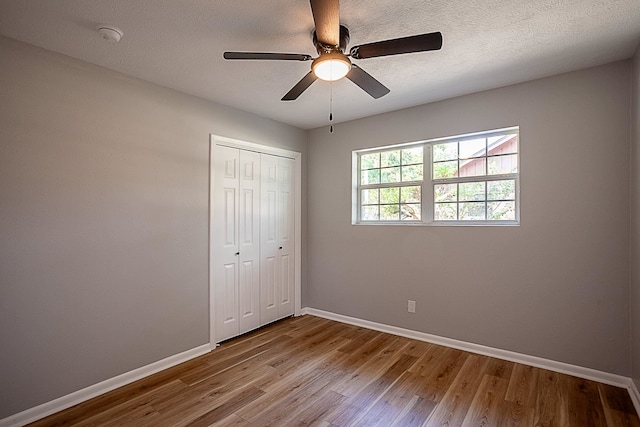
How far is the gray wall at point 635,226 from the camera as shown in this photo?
2.14 metres

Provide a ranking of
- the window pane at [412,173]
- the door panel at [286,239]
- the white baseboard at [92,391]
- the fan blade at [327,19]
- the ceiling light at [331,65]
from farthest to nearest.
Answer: the door panel at [286,239] → the window pane at [412,173] → the white baseboard at [92,391] → the ceiling light at [331,65] → the fan blade at [327,19]

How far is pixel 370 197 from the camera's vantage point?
3.85 m

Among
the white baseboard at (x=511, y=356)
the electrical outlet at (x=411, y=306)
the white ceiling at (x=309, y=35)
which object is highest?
the white ceiling at (x=309, y=35)

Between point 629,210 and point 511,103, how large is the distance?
1.24 metres

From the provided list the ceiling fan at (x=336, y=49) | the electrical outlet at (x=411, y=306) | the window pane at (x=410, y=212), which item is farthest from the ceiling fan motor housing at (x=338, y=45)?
the electrical outlet at (x=411, y=306)

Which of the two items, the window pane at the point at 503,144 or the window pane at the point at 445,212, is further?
the window pane at the point at 445,212

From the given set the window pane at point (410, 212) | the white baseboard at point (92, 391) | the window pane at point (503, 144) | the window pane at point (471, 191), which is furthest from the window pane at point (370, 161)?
the white baseboard at point (92, 391)

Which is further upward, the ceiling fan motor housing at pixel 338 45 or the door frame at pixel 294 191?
the ceiling fan motor housing at pixel 338 45

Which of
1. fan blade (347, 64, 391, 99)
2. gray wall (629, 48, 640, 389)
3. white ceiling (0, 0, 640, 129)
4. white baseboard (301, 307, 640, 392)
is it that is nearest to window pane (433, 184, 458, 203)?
white ceiling (0, 0, 640, 129)

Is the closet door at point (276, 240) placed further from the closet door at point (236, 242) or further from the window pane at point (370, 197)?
the window pane at point (370, 197)

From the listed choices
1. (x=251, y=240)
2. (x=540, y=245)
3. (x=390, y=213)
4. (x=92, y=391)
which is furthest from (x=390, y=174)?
(x=92, y=391)

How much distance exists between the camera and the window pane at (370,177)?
3801 millimetres

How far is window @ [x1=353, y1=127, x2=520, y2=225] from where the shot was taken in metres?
2.94

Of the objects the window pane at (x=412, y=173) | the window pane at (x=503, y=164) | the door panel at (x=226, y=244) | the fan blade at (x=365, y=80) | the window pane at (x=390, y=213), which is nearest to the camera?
the fan blade at (x=365, y=80)
